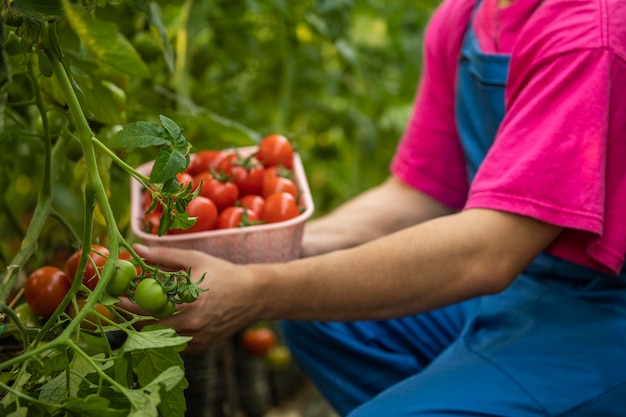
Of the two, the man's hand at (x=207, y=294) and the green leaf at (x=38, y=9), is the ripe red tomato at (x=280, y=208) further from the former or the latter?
the green leaf at (x=38, y=9)

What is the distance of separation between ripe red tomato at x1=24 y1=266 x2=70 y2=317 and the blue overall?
1.35 feet

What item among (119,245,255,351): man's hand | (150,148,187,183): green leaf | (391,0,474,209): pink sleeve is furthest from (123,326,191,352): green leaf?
(391,0,474,209): pink sleeve

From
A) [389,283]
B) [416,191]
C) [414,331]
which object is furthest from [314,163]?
[389,283]

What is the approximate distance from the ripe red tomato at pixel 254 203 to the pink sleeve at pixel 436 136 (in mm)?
396

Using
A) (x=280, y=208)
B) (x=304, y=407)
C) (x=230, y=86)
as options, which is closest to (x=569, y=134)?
(x=280, y=208)

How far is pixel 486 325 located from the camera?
3.84ft

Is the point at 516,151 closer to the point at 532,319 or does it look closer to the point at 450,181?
the point at 532,319

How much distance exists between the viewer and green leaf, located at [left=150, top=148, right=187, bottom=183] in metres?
0.68

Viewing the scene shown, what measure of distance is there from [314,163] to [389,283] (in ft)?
4.06

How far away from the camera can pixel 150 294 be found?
71 centimetres

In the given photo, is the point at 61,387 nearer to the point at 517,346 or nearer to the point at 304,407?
the point at 517,346

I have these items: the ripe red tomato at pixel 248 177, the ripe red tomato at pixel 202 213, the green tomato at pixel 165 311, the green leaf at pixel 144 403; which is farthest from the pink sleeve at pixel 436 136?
the green leaf at pixel 144 403

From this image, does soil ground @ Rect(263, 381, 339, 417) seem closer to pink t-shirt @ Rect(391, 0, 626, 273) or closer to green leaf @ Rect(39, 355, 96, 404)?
pink t-shirt @ Rect(391, 0, 626, 273)

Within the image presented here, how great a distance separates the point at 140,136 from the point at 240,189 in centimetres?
45
